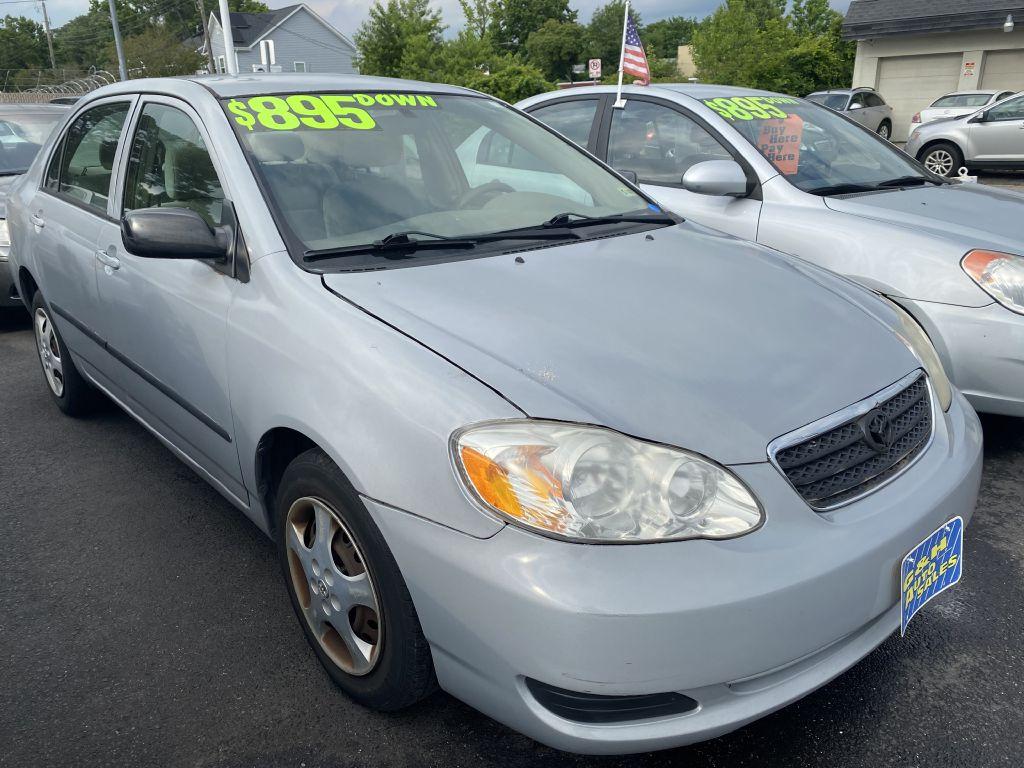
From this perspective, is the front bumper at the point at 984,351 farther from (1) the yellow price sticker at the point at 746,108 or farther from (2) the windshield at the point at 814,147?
(1) the yellow price sticker at the point at 746,108

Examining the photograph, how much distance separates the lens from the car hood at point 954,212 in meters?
3.57

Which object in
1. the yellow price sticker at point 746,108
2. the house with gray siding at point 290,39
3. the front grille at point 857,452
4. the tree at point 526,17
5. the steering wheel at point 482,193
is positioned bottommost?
the front grille at point 857,452

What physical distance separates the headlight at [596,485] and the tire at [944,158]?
46.4 ft

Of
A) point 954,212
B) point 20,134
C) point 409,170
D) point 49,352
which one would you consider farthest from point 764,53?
point 409,170

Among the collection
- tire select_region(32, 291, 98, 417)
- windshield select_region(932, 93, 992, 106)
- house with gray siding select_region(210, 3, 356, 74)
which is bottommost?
tire select_region(32, 291, 98, 417)

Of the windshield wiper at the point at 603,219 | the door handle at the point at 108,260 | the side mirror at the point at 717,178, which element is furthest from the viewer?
the side mirror at the point at 717,178

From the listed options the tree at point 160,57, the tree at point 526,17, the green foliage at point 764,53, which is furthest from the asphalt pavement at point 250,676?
the tree at point 526,17

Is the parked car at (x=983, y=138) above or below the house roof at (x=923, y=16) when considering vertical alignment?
below

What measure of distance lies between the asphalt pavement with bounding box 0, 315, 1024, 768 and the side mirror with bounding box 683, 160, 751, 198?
5.66 feet

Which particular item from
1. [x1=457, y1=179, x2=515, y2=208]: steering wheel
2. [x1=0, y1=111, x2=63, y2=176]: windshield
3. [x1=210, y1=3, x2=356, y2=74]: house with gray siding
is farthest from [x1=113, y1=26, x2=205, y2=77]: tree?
[x1=457, y1=179, x2=515, y2=208]: steering wheel

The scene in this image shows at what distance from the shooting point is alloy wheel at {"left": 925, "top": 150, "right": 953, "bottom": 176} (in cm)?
1387

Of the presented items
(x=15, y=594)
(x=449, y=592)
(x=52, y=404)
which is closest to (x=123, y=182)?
(x=15, y=594)

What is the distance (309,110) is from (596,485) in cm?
178

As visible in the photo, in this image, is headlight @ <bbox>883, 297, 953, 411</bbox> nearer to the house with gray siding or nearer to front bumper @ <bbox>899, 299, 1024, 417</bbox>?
front bumper @ <bbox>899, 299, 1024, 417</bbox>
